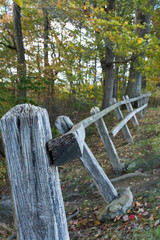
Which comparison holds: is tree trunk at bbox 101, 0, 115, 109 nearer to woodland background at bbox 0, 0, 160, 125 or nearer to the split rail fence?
woodland background at bbox 0, 0, 160, 125

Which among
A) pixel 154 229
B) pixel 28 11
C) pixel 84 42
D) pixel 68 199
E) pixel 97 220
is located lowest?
pixel 68 199

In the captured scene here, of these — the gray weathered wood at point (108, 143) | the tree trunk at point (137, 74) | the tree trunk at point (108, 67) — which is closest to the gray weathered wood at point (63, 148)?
the gray weathered wood at point (108, 143)

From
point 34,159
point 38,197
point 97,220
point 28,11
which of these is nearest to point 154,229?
point 97,220

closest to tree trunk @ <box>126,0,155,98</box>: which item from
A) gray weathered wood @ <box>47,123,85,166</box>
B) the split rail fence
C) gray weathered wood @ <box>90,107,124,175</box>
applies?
gray weathered wood @ <box>90,107,124,175</box>

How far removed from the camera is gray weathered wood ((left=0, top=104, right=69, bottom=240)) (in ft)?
3.81

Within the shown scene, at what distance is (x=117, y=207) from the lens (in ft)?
9.27

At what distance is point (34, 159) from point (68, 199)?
3.75 meters

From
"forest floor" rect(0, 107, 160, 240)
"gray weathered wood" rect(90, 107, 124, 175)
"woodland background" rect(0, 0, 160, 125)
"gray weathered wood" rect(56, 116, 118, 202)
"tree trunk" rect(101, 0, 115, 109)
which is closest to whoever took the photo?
"forest floor" rect(0, 107, 160, 240)

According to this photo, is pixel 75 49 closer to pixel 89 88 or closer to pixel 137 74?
pixel 89 88

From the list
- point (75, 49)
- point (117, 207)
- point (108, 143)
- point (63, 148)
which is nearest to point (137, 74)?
A: point (75, 49)

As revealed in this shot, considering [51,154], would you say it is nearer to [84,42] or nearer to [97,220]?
[97,220]

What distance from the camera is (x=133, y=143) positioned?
243 inches

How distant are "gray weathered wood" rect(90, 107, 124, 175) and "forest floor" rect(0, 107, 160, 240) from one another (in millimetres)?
249

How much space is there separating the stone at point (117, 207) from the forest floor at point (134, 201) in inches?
2.8
